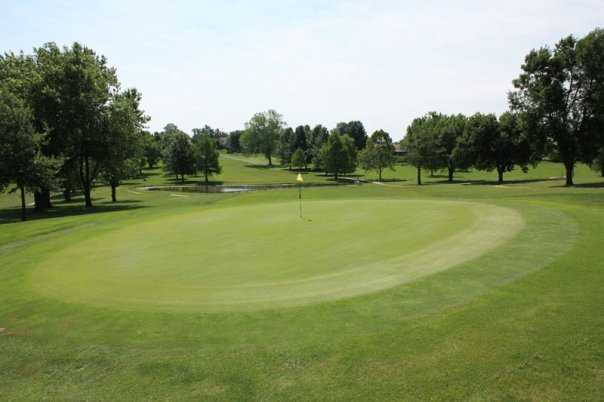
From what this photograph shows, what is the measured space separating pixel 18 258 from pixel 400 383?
1829 cm

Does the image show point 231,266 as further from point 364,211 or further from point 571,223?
point 571,223

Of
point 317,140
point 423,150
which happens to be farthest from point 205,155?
point 423,150

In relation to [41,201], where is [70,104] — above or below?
above

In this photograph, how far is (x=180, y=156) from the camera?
10281cm

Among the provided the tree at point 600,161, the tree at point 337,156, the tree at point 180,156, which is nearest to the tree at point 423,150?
the tree at point 337,156

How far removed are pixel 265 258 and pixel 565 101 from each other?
55109 millimetres

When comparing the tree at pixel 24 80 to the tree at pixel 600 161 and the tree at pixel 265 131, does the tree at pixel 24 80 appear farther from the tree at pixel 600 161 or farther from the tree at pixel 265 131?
the tree at pixel 265 131

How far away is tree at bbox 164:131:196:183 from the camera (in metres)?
103

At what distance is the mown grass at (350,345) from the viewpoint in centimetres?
629

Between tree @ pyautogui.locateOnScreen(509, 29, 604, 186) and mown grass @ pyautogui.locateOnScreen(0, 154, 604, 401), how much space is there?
1961 inches

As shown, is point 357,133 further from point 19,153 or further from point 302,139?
point 19,153

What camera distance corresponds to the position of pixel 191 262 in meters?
13.6

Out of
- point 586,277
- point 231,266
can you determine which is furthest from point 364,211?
point 586,277

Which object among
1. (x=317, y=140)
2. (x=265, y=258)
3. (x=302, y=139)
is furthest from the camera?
(x=302, y=139)
